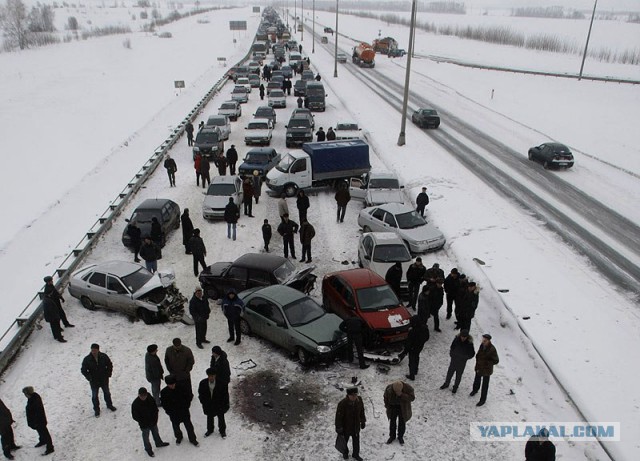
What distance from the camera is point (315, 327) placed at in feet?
38.9

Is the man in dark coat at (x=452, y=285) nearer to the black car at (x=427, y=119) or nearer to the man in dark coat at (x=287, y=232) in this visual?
the man in dark coat at (x=287, y=232)

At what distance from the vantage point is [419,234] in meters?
17.5

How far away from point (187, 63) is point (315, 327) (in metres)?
90.4

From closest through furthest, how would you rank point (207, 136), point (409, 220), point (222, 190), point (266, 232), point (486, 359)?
point (486, 359)
point (266, 232)
point (409, 220)
point (222, 190)
point (207, 136)

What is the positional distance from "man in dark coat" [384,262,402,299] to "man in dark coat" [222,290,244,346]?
14.6 feet

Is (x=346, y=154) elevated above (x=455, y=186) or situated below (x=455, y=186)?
above

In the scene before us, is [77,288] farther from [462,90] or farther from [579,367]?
[462,90]

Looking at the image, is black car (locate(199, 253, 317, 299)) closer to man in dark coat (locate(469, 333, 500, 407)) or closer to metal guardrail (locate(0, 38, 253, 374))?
metal guardrail (locate(0, 38, 253, 374))

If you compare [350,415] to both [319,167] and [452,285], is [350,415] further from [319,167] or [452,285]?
[319,167]

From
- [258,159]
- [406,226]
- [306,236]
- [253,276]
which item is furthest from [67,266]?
[406,226]

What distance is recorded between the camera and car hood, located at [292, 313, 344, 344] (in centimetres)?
1157

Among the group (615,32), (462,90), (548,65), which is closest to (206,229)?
(462,90)

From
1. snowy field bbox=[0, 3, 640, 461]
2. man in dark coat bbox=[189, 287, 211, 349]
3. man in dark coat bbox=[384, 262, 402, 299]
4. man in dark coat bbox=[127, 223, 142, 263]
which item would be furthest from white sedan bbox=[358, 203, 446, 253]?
man in dark coat bbox=[127, 223, 142, 263]

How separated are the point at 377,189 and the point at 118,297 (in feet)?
39.1
